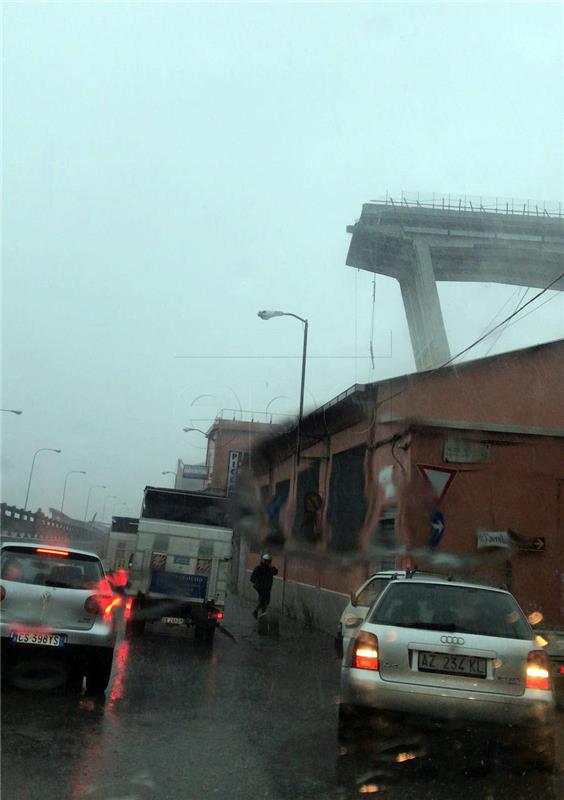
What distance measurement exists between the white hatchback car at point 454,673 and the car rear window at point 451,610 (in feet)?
0.04

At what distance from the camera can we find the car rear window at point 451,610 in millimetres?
6441

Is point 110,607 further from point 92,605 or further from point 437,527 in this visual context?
point 437,527

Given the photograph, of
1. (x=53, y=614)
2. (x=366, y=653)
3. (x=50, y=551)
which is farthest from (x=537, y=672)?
(x=50, y=551)

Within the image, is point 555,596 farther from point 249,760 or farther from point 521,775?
point 249,760

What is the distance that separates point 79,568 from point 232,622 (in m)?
12.5

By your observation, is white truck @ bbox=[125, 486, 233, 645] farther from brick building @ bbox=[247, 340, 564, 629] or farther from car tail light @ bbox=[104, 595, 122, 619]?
car tail light @ bbox=[104, 595, 122, 619]

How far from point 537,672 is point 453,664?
64 centimetres

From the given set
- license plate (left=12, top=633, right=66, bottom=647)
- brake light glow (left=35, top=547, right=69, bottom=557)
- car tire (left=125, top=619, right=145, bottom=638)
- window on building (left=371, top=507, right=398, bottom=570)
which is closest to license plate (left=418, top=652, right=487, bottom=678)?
license plate (left=12, top=633, right=66, bottom=647)

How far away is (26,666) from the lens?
9.12 m

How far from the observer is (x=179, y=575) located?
16.2 m

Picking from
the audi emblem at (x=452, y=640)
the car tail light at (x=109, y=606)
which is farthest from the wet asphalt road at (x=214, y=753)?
the audi emblem at (x=452, y=640)

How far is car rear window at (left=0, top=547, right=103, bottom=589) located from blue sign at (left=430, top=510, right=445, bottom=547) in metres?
7.85

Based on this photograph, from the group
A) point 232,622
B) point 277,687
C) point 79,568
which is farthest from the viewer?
point 232,622

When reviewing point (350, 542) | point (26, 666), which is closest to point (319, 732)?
point (26, 666)
